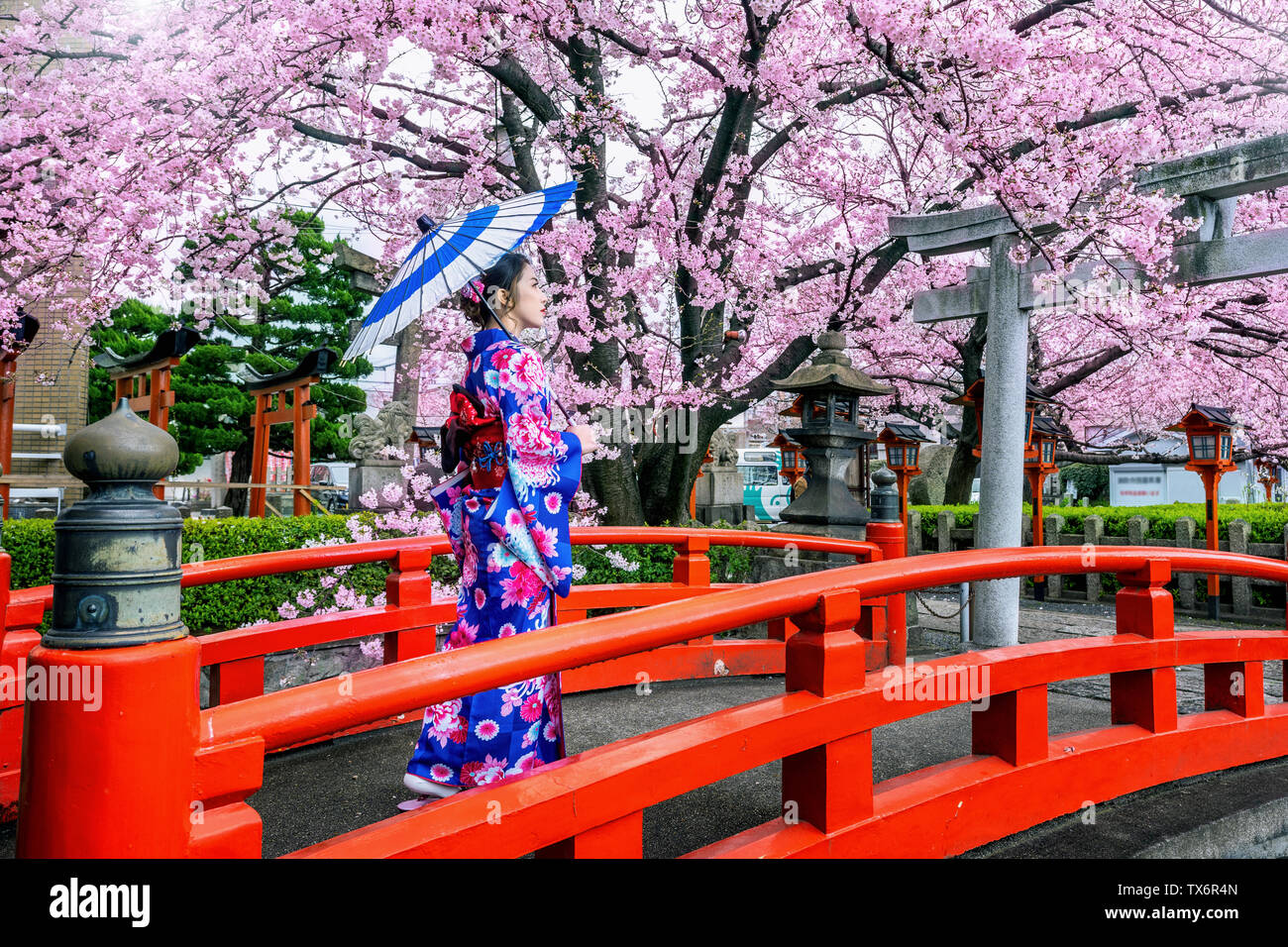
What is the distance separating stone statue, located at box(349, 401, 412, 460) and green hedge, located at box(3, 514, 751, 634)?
6100 mm

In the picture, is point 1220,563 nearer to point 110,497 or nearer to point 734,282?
point 110,497

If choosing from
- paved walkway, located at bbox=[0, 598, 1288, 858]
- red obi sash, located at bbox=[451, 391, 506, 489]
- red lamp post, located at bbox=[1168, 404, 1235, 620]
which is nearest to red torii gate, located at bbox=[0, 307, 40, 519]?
paved walkway, located at bbox=[0, 598, 1288, 858]

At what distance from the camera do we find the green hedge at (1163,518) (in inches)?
432

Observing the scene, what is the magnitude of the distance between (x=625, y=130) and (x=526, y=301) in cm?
475

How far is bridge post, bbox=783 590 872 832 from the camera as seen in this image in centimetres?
205

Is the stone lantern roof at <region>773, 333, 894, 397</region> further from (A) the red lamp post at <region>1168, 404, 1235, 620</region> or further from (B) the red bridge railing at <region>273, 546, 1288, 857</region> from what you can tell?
(A) the red lamp post at <region>1168, 404, 1235, 620</region>

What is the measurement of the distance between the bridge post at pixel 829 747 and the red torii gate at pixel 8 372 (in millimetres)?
8717

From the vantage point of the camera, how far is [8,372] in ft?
31.3

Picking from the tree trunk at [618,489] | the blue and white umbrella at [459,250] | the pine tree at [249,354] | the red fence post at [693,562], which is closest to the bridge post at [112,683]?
the blue and white umbrella at [459,250]

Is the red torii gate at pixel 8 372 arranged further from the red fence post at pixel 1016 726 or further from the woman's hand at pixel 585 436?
the red fence post at pixel 1016 726

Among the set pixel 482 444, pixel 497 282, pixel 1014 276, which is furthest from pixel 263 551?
pixel 1014 276

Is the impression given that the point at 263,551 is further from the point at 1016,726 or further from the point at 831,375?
the point at 1016,726
